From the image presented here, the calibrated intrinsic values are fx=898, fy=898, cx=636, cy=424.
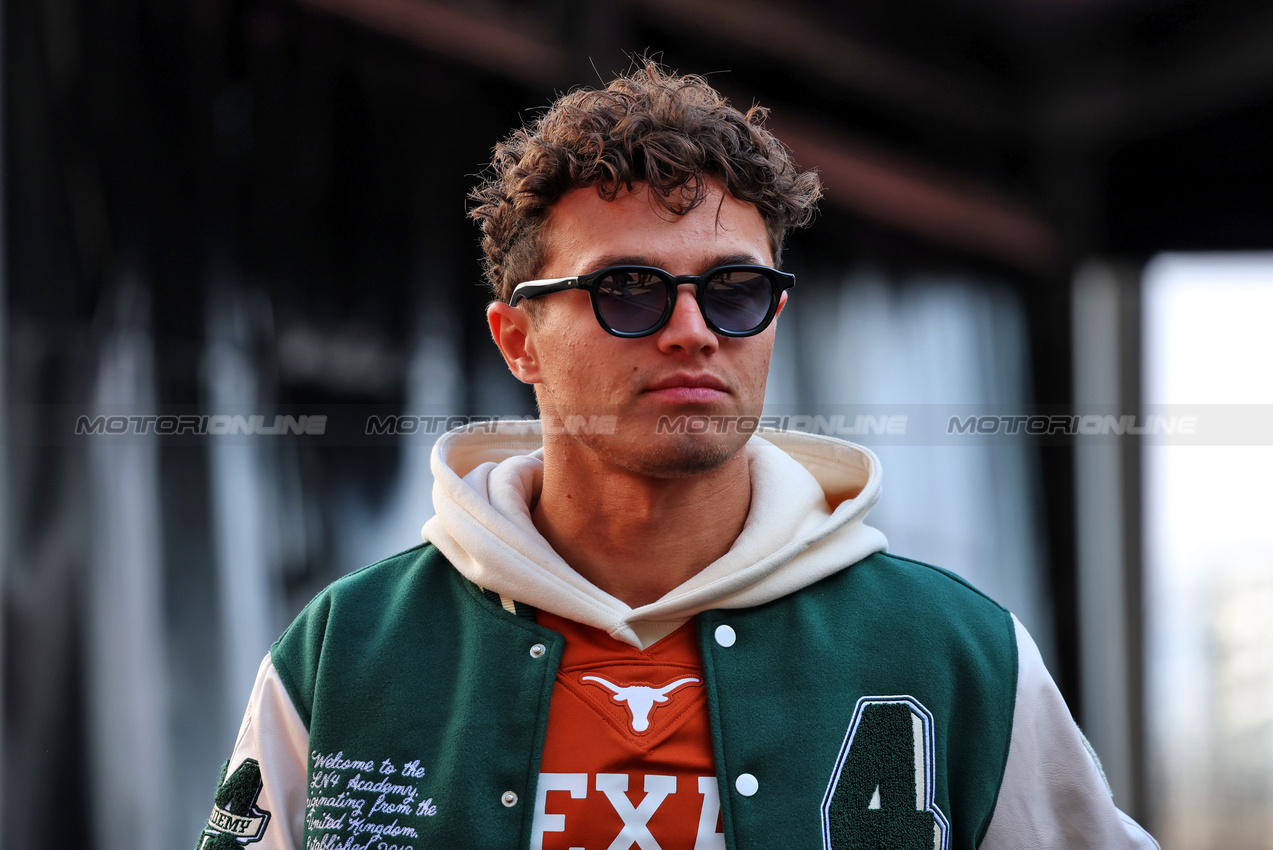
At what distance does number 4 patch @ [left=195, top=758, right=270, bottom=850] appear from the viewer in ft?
5.92

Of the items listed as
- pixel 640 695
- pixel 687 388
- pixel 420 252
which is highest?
pixel 420 252

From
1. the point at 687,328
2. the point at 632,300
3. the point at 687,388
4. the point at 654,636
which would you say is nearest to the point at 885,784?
the point at 654,636

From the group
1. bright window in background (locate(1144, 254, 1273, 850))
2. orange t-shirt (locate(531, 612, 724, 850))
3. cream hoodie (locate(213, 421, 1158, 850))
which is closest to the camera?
orange t-shirt (locate(531, 612, 724, 850))

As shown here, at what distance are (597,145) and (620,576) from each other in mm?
928

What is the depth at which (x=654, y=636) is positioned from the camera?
1.75 m

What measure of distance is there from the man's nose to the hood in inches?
15.4

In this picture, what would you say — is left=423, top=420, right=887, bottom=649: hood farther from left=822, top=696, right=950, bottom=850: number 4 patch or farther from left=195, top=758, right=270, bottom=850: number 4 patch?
left=195, top=758, right=270, bottom=850: number 4 patch

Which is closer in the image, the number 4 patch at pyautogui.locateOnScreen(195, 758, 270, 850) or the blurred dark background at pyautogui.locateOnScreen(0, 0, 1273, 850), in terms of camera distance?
the number 4 patch at pyautogui.locateOnScreen(195, 758, 270, 850)

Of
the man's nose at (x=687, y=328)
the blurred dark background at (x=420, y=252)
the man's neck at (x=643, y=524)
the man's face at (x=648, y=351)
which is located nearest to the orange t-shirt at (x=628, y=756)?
the man's neck at (x=643, y=524)

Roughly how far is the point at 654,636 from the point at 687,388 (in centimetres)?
49

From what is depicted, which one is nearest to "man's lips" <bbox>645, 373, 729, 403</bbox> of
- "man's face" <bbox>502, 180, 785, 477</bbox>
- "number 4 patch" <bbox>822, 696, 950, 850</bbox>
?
"man's face" <bbox>502, 180, 785, 477</bbox>

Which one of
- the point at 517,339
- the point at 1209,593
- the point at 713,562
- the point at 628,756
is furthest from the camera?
the point at 1209,593

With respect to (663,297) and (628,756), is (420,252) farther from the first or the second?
(628,756)

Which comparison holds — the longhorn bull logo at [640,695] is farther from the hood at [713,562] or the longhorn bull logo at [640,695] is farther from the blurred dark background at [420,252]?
the blurred dark background at [420,252]
